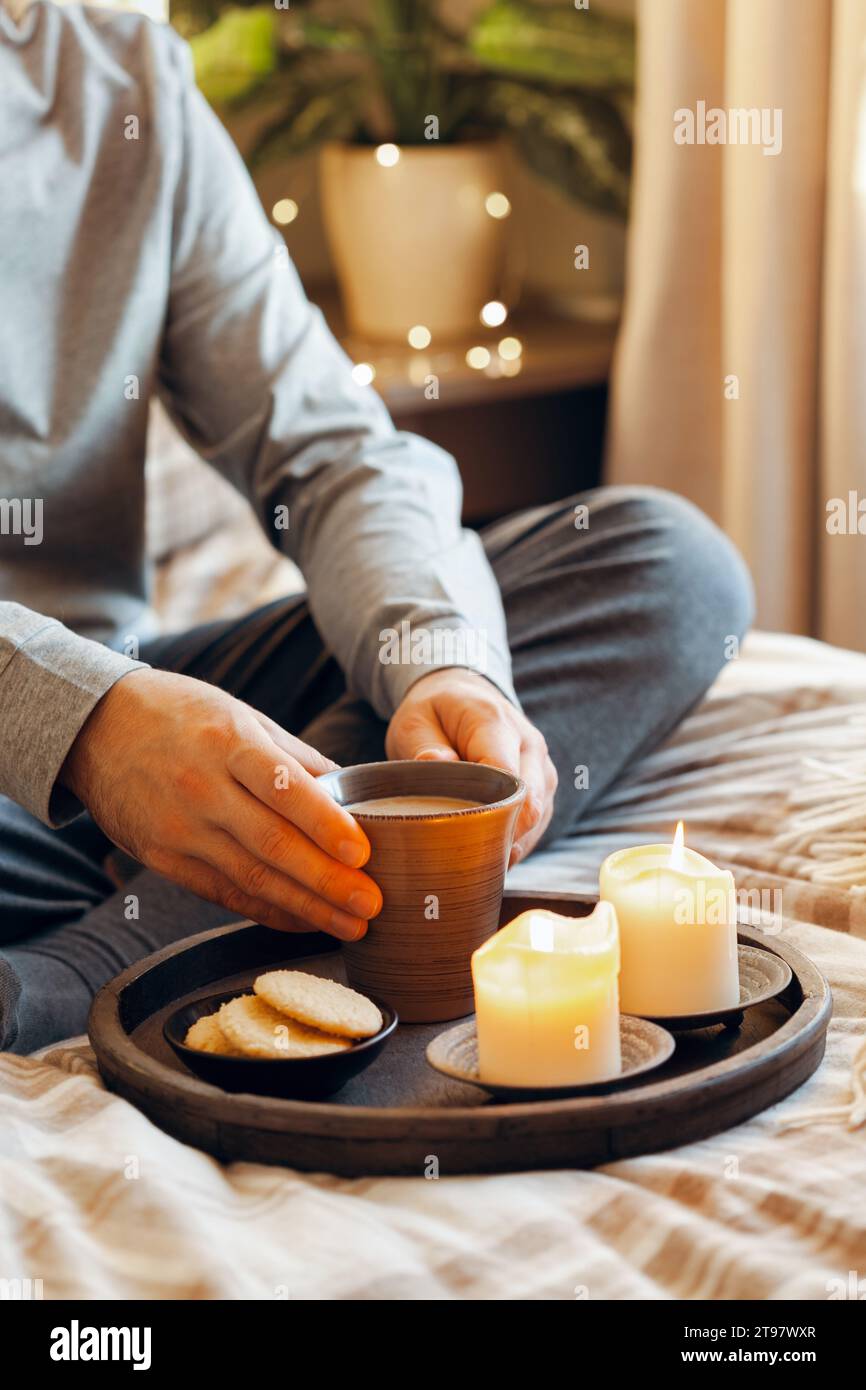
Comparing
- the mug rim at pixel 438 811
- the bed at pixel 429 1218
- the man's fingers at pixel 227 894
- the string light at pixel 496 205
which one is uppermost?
the string light at pixel 496 205

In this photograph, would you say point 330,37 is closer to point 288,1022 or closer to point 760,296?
point 760,296

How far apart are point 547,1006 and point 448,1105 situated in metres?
0.08

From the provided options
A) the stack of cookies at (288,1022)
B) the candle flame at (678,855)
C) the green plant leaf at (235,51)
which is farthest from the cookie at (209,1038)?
the green plant leaf at (235,51)

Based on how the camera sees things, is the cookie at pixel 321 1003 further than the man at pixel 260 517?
No

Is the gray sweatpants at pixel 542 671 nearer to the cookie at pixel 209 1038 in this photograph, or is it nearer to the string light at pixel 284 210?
the cookie at pixel 209 1038

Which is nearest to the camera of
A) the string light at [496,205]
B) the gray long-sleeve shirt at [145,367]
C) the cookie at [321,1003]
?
the cookie at [321,1003]

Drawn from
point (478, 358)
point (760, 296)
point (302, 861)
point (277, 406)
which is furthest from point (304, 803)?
point (478, 358)

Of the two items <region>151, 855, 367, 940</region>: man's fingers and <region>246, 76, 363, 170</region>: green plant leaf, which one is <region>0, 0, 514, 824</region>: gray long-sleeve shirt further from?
<region>246, 76, 363, 170</region>: green plant leaf

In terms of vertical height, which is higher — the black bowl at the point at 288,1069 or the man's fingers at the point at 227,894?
the man's fingers at the point at 227,894

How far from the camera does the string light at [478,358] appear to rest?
86.3 inches

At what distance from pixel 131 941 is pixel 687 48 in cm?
155

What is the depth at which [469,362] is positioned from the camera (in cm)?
221

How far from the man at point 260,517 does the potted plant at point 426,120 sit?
0.87 m

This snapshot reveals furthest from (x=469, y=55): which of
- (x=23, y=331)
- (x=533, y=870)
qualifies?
(x=533, y=870)
